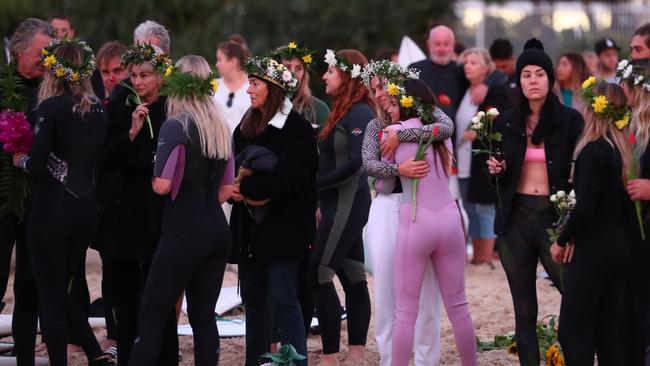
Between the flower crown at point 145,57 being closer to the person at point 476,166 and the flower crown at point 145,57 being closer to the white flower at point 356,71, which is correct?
the white flower at point 356,71

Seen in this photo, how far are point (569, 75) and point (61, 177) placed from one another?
630 cm

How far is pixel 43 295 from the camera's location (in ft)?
23.1

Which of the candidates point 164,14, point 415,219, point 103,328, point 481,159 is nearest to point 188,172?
point 415,219

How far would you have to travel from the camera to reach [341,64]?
313 inches

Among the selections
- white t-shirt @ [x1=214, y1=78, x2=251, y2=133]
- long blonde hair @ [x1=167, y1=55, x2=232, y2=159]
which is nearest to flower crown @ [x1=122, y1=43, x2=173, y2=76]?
long blonde hair @ [x1=167, y1=55, x2=232, y2=159]

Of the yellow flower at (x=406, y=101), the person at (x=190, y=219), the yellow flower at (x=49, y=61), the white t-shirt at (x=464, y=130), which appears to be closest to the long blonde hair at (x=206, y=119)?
the person at (x=190, y=219)

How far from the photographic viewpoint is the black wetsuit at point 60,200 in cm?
695

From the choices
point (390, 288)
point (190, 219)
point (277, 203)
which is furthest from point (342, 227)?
point (190, 219)

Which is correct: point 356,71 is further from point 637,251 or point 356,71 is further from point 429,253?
point 637,251

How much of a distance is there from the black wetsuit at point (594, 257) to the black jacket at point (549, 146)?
530 millimetres

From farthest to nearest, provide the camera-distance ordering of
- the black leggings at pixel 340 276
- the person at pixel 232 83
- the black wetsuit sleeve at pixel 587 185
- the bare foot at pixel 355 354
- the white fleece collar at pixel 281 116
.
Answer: the person at pixel 232 83, the bare foot at pixel 355 354, the black leggings at pixel 340 276, the white fleece collar at pixel 281 116, the black wetsuit sleeve at pixel 587 185

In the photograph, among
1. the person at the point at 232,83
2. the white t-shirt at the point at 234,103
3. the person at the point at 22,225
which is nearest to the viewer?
the person at the point at 22,225

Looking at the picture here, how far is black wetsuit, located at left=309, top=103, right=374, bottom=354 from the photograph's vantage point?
772cm

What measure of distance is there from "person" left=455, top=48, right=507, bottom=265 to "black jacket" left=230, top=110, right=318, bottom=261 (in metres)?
4.54
